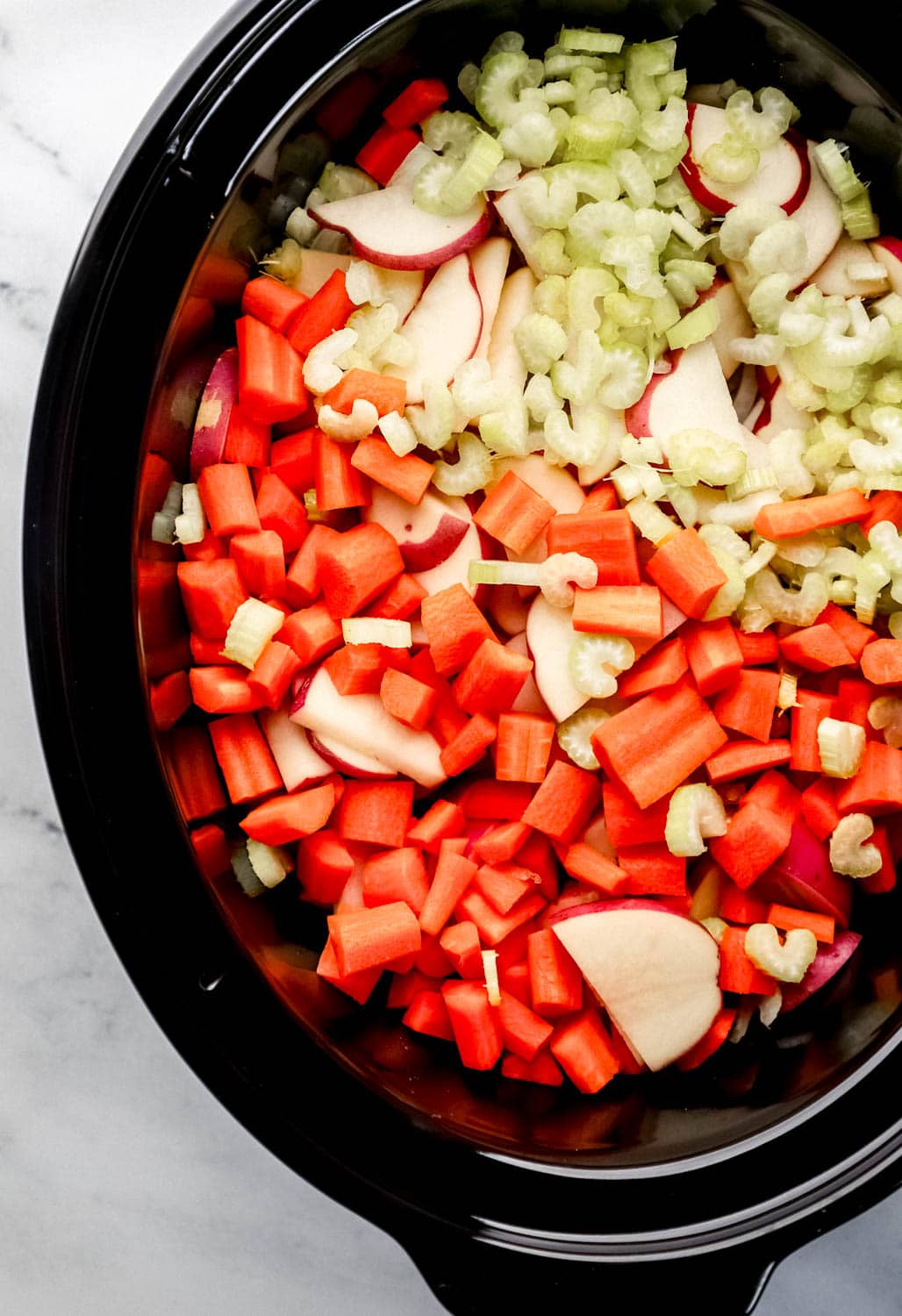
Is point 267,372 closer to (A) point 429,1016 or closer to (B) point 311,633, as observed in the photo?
(B) point 311,633

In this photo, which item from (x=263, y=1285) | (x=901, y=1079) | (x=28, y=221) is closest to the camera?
(x=901, y=1079)

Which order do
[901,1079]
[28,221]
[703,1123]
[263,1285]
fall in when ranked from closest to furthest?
[901,1079] < [703,1123] < [28,221] < [263,1285]

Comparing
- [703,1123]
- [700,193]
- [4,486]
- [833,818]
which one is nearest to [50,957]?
[4,486]

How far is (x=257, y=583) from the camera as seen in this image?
4.06 ft

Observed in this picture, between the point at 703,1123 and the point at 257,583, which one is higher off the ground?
the point at 257,583

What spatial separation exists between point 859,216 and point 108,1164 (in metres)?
1.56

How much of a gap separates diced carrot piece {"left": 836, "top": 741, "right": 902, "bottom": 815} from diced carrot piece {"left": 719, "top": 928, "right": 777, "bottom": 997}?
198 mm

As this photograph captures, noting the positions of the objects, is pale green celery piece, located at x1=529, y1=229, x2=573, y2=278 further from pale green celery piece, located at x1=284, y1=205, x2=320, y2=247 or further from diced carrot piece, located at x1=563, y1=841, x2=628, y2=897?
diced carrot piece, located at x1=563, y1=841, x2=628, y2=897

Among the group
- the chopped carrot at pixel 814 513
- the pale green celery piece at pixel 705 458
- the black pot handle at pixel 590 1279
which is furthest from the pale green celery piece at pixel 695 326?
the black pot handle at pixel 590 1279

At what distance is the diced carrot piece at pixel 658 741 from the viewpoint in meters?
1.20

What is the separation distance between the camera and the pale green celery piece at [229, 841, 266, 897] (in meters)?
1.24

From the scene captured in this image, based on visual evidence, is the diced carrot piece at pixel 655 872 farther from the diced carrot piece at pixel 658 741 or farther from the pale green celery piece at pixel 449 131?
the pale green celery piece at pixel 449 131

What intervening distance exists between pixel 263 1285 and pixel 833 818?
102 centimetres

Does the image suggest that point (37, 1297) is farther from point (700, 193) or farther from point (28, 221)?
point (700, 193)
